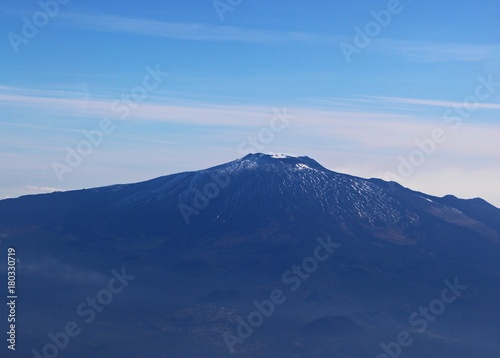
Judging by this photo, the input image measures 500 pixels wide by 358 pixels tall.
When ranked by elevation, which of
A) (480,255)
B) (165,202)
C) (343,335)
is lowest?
(343,335)

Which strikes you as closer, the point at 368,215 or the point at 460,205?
the point at 368,215

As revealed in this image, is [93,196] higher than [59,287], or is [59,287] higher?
[93,196]

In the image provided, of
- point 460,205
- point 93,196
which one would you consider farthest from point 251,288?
point 460,205

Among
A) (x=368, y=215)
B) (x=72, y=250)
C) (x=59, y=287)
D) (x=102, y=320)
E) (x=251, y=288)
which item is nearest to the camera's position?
(x=102, y=320)

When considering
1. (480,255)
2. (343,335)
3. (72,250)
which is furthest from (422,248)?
(72,250)

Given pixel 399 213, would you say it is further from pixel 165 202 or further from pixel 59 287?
pixel 59 287

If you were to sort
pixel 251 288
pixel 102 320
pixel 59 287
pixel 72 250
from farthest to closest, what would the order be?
pixel 72 250, pixel 251 288, pixel 59 287, pixel 102 320

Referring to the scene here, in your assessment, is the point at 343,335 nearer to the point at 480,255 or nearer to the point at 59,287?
the point at 59,287
